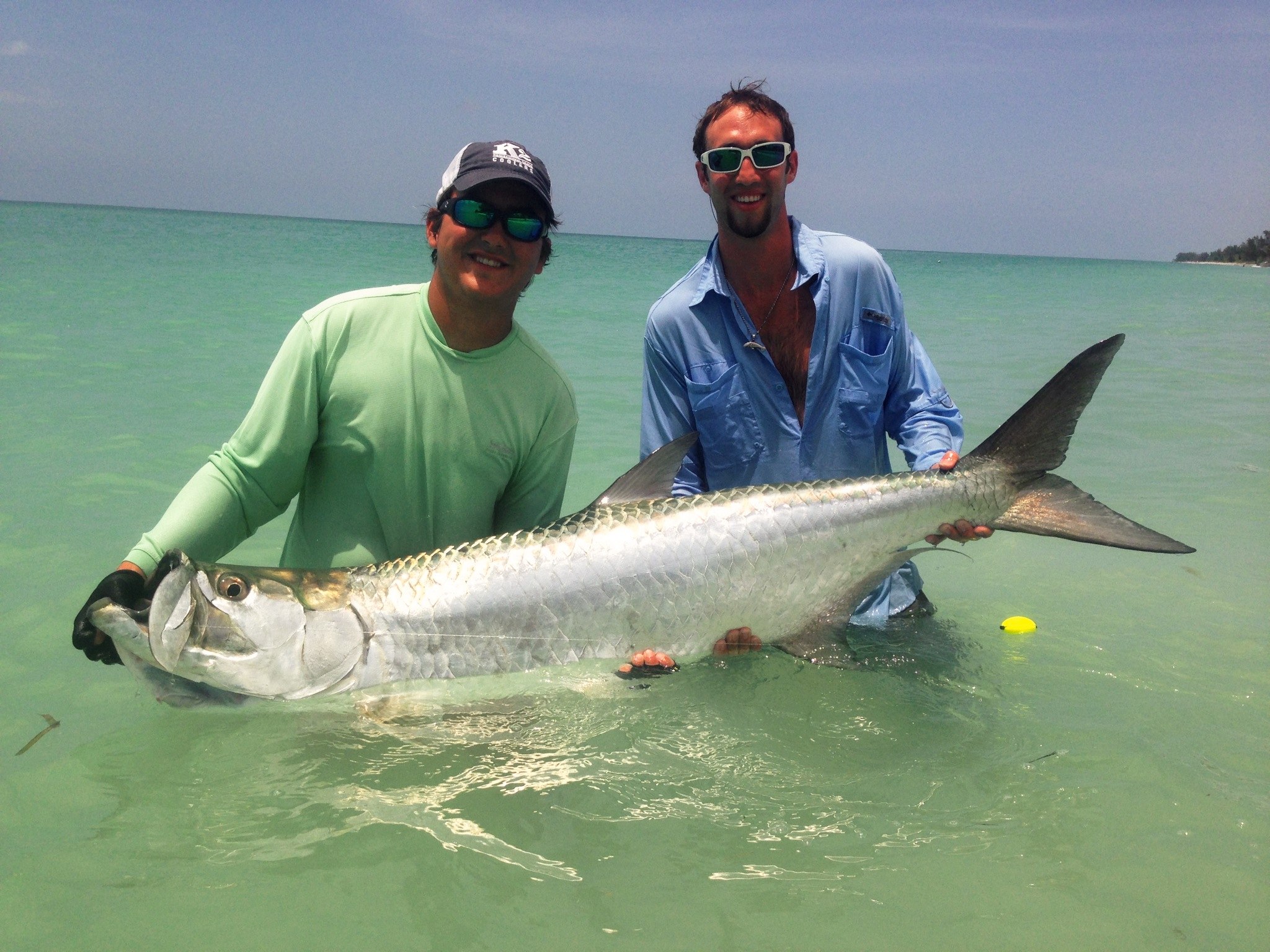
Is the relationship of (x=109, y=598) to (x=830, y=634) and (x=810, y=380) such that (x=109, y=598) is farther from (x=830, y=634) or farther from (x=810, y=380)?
(x=810, y=380)

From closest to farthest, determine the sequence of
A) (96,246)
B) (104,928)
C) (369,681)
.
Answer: (104,928) < (369,681) < (96,246)

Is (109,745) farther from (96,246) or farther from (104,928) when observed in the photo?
(96,246)

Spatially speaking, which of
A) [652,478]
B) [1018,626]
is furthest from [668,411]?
[1018,626]

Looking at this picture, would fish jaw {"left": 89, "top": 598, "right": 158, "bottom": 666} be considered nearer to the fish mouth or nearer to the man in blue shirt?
the fish mouth

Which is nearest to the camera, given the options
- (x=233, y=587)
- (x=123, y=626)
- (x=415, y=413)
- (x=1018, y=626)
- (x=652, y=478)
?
(x=123, y=626)

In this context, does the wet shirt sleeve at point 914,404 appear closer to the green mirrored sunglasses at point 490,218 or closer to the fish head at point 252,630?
the green mirrored sunglasses at point 490,218

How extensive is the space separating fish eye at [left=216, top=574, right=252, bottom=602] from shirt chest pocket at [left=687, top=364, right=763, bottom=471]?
5.56ft

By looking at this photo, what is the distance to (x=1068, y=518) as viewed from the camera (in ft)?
9.46

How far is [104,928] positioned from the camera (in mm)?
2143

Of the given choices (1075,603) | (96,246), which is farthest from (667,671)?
(96,246)

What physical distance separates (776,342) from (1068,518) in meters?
1.19

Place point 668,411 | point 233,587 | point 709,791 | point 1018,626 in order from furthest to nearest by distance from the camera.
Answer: point 1018,626 → point 668,411 → point 709,791 → point 233,587

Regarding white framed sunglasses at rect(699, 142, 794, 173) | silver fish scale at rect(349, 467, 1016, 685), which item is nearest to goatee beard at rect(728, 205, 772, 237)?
white framed sunglasses at rect(699, 142, 794, 173)

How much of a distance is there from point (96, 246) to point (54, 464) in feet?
102
